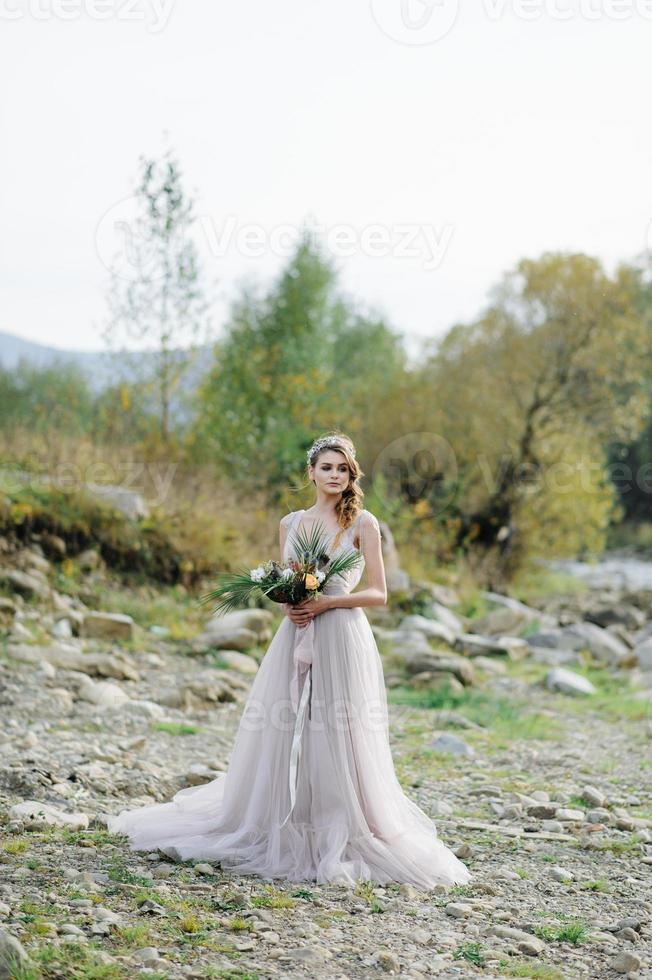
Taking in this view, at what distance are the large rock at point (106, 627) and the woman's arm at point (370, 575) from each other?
6396mm

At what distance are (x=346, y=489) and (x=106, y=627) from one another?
6.46 metres

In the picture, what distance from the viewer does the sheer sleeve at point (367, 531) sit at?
5.29 meters

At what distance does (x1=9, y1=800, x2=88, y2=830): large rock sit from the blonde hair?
2.01 m

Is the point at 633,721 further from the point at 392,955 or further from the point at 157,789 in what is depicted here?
the point at 392,955

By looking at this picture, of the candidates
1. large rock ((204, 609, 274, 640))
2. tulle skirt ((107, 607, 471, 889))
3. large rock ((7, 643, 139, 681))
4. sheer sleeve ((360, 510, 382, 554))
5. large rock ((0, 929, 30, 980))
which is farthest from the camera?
large rock ((204, 609, 274, 640))

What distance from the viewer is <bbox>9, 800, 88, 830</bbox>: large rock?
5.29 metres

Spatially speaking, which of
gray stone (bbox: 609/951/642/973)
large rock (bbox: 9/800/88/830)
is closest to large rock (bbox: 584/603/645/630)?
large rock (bbox: 9/800/88/830)

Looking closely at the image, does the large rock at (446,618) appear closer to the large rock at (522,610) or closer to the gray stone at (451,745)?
the large rock at (522,610)

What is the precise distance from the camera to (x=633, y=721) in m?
10.2

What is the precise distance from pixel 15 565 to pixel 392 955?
9.18 metres

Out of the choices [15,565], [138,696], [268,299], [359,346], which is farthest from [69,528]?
[359,346]

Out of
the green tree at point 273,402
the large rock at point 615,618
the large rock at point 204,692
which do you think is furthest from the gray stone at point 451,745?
the large rock at point 615,618

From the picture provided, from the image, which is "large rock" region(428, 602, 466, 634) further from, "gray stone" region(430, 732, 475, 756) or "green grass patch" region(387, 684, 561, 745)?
"gray stone" region(430, 732, 475, 756)

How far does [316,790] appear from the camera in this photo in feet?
16.6
